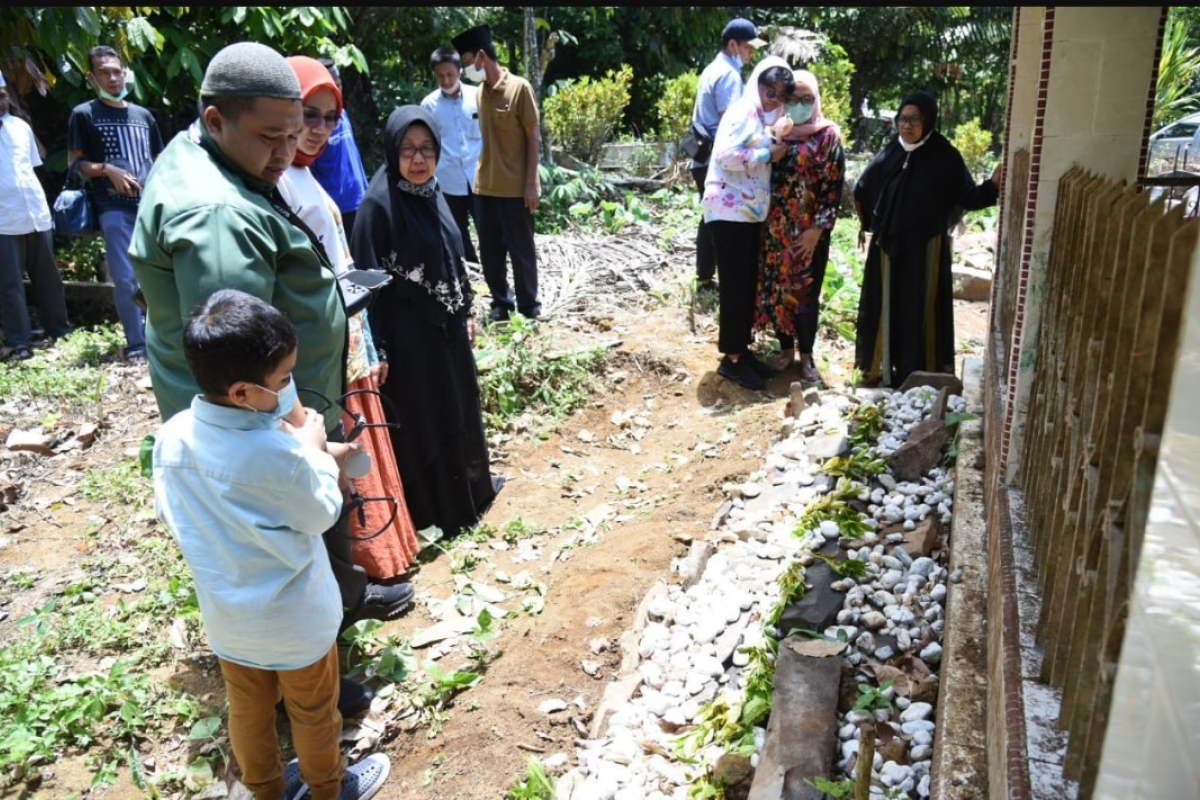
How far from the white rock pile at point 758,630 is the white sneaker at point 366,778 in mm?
548

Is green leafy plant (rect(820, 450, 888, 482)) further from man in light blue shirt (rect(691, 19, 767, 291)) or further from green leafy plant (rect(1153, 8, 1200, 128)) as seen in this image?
green leafy plant (rect(1153, 8, 1200, 128))

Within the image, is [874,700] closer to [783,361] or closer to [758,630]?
[758,630]

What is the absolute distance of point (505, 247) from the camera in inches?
287

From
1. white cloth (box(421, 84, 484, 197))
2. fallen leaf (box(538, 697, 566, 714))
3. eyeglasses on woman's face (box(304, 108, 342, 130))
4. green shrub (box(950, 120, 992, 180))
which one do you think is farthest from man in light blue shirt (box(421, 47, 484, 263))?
green shrub (box(950, 120, 992, 180))

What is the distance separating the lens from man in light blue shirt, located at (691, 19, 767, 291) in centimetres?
752

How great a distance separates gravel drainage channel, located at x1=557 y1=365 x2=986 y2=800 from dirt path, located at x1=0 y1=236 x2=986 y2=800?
7.1 inches

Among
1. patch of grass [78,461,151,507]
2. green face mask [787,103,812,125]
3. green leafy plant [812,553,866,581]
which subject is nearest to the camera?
green leafy plant [812,553,866,581]

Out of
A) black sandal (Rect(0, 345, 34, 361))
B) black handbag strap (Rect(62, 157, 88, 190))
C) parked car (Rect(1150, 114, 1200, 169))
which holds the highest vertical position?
black handbag strap (Rect(62, 157, 88, 190))

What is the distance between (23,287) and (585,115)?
7588mm

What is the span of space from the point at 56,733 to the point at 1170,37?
1161cm

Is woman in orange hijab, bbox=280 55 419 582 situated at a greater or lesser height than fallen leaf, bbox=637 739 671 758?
greater

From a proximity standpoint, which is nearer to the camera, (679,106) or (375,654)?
(375,654)

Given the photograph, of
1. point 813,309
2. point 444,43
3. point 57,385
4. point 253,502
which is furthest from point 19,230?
point 444,43

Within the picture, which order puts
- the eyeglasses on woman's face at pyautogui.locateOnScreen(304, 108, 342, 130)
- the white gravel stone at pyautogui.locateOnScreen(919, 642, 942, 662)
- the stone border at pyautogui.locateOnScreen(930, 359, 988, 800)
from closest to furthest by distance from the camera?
the stone border at pyautogui.locateOnScreen(930, 359, 988, 800) < the white gravel stone at pyautogui.locateOnScreen(919, 642, 942, 662) < the eyeglasses on woman's face at pyautogui.locateOnScreen(304, 108, 342, 130)
